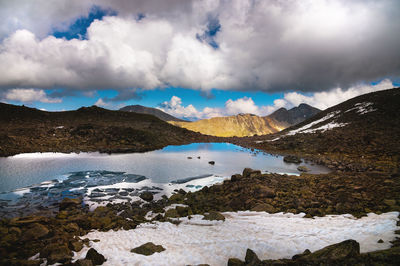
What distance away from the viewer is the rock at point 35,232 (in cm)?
851

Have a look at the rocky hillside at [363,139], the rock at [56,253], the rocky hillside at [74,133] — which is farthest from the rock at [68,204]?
the rocky hillside at [363,139]

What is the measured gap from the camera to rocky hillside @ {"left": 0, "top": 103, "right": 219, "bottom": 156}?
39.0 m

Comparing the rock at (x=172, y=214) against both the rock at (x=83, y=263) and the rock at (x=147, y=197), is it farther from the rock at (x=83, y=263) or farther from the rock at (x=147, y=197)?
the rock at (x=83, y=263)

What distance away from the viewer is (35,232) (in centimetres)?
873

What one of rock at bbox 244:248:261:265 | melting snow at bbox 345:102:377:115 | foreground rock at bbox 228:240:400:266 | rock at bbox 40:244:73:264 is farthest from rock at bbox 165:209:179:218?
melting snow at bbox 345:102:377:115

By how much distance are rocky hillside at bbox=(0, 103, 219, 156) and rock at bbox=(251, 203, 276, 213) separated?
1420 inches

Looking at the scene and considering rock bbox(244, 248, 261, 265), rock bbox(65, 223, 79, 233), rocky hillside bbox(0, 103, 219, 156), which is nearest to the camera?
rock bbox(244, 248, 261, 265)

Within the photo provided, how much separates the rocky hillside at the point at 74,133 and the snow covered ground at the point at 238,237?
35.3 metres

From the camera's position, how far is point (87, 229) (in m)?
10.4

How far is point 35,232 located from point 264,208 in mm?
12038

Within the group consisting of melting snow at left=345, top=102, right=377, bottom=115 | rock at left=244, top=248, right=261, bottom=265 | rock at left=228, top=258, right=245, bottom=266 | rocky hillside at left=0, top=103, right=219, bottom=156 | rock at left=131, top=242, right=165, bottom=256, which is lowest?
rock at left=131, top=242, right=165, bottom=256

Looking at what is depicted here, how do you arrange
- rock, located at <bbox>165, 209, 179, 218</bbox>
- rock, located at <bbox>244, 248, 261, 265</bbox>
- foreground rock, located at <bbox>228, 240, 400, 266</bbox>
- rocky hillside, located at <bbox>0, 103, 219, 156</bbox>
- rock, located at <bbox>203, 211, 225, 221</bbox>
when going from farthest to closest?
rocky hillside, located at <bbox>0, 103, 219, 156</bbox> → rock, located at <bbox>165, 209, 179, 218</bbox> → rock, located at <bbox>203, 211, 225, 221</bbox> → rock, located at <bbox>244, 248, 261, 265</bbox> → foreground rock, located at <bbox>228, 240, 400, 266</bbox>

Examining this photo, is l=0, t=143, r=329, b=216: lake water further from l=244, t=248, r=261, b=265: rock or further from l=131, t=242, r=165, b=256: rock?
l=244, t=248, r=261, b=265: rock

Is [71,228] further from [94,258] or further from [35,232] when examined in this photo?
[94,258]
